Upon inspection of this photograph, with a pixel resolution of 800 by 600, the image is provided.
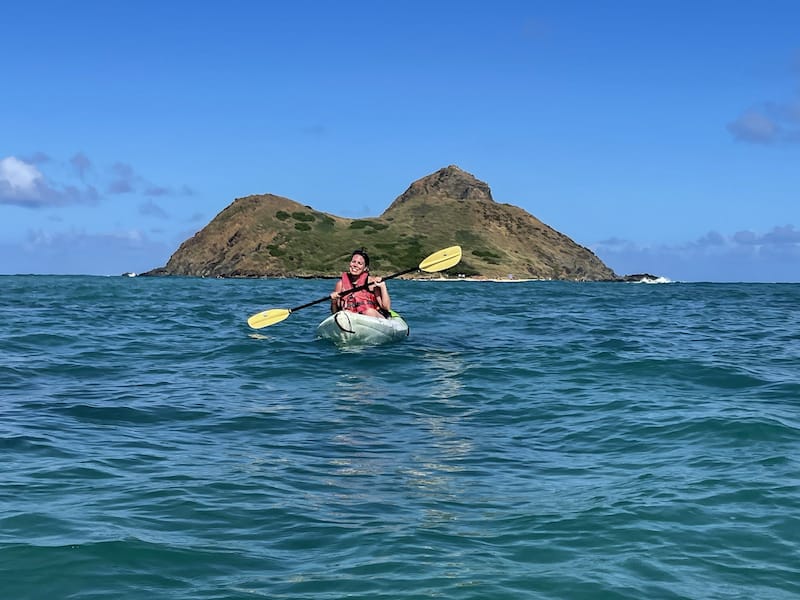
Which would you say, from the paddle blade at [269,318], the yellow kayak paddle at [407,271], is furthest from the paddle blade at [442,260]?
the paddle blade at [269,318]

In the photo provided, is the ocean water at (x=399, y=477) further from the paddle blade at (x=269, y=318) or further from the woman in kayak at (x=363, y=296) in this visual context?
the paddle blade at (x=269, y=318)

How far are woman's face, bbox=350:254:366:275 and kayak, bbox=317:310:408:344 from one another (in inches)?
44.9

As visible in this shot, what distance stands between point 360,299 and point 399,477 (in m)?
12.6

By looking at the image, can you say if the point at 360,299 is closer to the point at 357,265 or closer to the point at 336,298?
the point at 336,298

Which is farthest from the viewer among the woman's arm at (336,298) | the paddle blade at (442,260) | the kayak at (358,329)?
the paddle blade at (442,260)

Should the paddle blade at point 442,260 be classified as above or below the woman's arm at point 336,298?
above

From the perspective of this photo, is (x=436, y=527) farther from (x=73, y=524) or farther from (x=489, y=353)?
(x=489, y=353)

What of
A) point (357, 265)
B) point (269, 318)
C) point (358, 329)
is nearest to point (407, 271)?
point (357, 265)

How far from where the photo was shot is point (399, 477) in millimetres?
7945

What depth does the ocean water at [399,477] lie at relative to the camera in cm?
529

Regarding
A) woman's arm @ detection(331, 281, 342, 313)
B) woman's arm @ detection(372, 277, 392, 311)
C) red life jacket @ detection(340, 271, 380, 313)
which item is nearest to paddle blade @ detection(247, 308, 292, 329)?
woman's arm @ detection(331, 281, 342, 313)

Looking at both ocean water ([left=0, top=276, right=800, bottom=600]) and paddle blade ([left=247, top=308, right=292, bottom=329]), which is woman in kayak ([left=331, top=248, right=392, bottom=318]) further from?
ocean water ([left=0, top=276, right=800, bottom=600])

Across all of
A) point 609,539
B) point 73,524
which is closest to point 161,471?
point 73,524

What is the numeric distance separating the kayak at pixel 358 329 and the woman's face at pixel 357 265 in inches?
44.9
